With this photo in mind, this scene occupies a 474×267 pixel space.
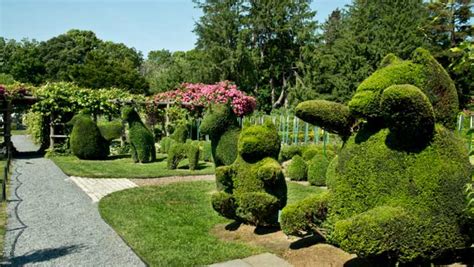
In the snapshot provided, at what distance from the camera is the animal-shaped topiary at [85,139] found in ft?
52.7

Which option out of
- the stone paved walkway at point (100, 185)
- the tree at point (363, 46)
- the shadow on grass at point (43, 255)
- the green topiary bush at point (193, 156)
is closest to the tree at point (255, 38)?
the tree at point (363, 46)

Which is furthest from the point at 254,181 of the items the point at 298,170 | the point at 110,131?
the point at 110,131

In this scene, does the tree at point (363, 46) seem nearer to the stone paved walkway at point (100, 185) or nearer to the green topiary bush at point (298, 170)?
the green topiary bush at point (298, 170)

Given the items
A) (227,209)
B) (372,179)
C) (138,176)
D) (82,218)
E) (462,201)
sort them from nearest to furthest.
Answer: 1. (462,201)
2. (372,179)
3. (227,209)
4. (82,218)
5. (138,176)

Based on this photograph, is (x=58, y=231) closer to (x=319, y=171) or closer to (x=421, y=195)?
(x=421, y=195)

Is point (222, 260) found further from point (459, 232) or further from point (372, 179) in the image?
point (459, 232)

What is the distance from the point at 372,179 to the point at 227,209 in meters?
2.71

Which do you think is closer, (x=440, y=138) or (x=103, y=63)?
(x=440, y=138)

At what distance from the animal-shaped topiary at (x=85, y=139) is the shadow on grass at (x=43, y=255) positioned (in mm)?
10931

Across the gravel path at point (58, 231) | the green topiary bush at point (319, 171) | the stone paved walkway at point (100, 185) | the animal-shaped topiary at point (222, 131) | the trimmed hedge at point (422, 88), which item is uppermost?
the trimmed hedge at point (422, 88)

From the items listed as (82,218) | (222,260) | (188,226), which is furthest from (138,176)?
(222,260)

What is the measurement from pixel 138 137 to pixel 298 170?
21.4ft

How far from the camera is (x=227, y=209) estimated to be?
605 centimetres

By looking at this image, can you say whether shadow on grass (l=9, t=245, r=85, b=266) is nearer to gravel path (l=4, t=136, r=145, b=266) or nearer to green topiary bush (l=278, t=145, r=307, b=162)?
gravel path (l=4, t=136, r=145, b=266)
